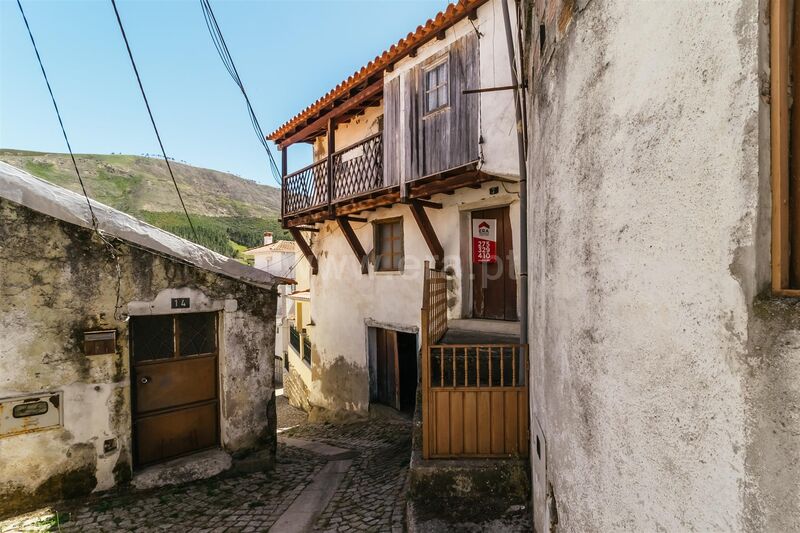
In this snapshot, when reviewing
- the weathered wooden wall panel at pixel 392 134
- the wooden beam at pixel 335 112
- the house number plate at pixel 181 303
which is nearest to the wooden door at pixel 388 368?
the weathered wooden wall panel at pixel 392 134

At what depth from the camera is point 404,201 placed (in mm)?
8352

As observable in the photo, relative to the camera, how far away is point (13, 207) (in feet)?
16.2

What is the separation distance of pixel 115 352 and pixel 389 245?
20.6ft

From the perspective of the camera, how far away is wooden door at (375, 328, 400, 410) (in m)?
9.90

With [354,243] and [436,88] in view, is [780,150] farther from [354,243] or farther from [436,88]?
[354,243]

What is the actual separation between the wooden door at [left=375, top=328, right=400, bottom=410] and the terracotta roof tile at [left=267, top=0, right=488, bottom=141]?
19.6 ft

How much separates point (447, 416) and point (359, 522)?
1631mm

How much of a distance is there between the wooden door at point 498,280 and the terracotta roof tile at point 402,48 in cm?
347

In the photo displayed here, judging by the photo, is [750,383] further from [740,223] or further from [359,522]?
[359,522]

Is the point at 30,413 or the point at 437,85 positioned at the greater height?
the point at 437,85

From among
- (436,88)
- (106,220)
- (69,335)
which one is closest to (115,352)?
(69,335)

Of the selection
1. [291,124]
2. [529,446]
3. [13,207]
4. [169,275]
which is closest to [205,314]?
[169,275]

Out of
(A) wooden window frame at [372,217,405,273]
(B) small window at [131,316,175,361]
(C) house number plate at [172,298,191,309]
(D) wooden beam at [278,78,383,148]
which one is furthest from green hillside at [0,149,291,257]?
(C) house number plate at [172,298,191,309]

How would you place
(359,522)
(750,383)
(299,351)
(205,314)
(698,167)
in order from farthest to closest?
(299,351), (205,314), (359,522), (698,167), (750,383)
